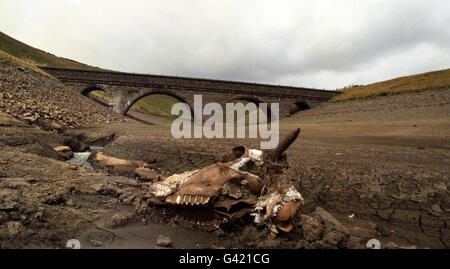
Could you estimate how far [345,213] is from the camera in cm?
400

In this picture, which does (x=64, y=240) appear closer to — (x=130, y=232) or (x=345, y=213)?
(x=130, y=232)

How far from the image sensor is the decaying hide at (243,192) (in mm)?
2914

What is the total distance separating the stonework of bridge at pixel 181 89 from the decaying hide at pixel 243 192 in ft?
101

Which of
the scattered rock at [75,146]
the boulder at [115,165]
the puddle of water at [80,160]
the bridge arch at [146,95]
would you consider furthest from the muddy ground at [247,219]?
the bridge arch at [146,95]

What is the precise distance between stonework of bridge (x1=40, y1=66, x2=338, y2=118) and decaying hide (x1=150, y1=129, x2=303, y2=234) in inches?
1213

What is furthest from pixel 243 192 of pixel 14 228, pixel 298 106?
pixel 298 106

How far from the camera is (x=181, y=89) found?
108 ft

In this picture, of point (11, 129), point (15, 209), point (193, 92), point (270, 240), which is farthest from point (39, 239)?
point (193, 92)

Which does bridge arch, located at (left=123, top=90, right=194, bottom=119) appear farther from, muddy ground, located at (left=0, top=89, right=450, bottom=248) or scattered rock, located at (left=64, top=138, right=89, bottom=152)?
Result: muddy ground, located at (left=0, top=89, right=450, bottom=248)

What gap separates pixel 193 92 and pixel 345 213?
Answer: 31471 mm

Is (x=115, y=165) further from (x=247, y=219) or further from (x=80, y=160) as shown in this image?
(x=247, y=219)

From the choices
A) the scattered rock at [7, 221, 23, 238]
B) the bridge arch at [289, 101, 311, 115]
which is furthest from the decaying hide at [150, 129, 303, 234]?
the bridge arch at [289, 101, 311, 115]

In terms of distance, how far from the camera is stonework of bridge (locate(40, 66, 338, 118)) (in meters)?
30.2

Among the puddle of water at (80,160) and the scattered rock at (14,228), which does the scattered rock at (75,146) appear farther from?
the scattered rock at (14,228)
